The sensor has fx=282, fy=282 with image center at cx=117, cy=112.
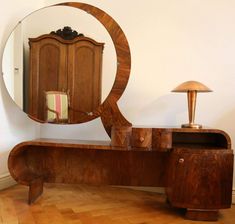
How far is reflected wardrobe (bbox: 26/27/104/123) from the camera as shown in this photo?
6.98ft

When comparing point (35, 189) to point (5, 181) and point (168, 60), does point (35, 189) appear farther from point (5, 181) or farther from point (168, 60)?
point (168, 60)

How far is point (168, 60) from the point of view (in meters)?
2.18

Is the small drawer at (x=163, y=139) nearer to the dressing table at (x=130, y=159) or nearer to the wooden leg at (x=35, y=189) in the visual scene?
the dressing table at (x=130, y=159)

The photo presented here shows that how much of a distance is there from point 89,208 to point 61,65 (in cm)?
107

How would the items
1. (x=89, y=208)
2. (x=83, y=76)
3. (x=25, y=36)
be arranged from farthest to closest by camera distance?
(x=25, y=36) → (x=83, y=76) → (x=89, y=208)

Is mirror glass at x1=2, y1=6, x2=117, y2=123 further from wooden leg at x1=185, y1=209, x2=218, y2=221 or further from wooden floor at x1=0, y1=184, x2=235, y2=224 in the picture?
wooden leg at x1=185, y1=209, x2=218, y2=221

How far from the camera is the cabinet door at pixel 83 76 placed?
6.94 feet

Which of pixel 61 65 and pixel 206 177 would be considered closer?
pixel 206 177

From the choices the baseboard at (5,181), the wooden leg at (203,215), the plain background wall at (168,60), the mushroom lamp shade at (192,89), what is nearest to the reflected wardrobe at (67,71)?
the plain background wall at (168,60)

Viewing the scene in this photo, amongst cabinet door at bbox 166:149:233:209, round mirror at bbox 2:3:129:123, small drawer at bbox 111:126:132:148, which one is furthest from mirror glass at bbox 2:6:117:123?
cabinet door at bbox 166:149:233:209

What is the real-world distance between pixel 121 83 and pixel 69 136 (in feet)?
2.38

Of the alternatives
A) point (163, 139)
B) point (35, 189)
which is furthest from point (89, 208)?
point (163, 139)

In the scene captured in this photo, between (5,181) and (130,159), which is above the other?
(130,159)

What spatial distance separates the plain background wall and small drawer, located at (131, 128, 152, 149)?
1.65 ft
